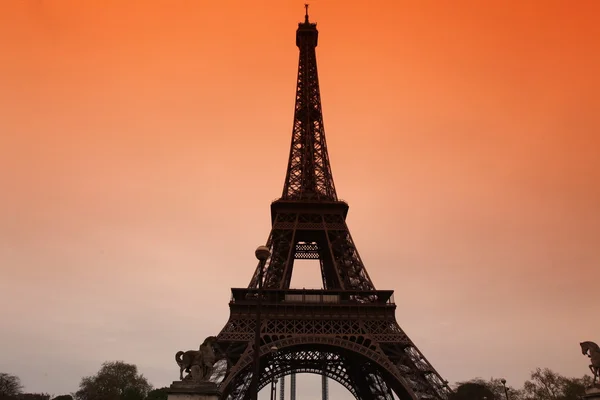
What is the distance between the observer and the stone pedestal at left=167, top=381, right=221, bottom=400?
23031 millimetres

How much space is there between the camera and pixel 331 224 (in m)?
47.5

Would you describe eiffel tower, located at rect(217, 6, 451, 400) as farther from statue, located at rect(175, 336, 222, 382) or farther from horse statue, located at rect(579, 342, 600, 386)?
horse statue, located at rect(579, 342, 600, 386)

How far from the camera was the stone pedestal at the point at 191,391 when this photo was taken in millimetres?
23031

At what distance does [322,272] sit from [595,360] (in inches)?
1369

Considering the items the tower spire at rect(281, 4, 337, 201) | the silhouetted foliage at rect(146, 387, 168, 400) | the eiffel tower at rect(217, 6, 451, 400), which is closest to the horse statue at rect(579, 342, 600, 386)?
the eiffel tower at rect(217, 6, 451, 400)

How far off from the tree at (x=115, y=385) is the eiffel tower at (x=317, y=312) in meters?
33.6

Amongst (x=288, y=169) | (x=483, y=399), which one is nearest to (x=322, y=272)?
(x=288, y=169)

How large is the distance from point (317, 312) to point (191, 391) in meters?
19.0

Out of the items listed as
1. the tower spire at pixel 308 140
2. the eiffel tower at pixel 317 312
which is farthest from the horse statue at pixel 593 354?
the tower spire at pixel 308 140

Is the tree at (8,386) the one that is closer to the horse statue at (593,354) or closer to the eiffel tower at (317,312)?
the eiffel tower at (317,312)

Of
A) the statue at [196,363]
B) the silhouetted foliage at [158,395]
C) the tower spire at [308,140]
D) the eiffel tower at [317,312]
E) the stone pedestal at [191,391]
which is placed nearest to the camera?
the stone pedestal at [191,391]

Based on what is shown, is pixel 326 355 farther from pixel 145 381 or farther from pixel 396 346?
pixel 145 381

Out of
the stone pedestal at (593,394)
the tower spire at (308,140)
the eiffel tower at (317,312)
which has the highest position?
the tower spire at (308,140)

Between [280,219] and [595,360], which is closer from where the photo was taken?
[595,360]
